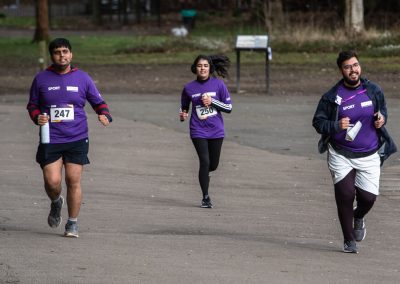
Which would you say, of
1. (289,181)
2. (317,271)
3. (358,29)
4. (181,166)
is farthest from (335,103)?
(358,29)

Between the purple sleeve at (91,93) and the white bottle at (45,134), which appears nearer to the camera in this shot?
the white bottle at (45,134)

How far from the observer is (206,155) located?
14234 mm

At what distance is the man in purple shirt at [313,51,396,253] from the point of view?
1048 cm

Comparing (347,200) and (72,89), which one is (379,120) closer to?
(347,200)

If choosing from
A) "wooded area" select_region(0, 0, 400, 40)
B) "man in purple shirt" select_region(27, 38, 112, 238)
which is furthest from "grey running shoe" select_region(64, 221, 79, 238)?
"wooded area" select_region(0, 0, 400, 40)

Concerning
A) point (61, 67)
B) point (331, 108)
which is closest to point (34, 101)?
point (61, 67)

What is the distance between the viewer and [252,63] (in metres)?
37.0

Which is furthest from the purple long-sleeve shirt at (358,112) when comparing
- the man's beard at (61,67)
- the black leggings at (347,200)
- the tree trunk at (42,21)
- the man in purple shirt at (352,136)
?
the tree trunk at (42,21)

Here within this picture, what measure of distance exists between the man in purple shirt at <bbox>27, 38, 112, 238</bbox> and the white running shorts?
2.17 meters

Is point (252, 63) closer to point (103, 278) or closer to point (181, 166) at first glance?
point (181, 166)

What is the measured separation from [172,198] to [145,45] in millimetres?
29483

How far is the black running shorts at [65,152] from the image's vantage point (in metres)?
11.2

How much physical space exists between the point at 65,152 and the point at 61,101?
45cm

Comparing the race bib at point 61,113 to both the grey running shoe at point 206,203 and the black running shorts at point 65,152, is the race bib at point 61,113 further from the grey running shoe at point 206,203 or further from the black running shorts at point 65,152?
the grey running shoe at point 206,203
